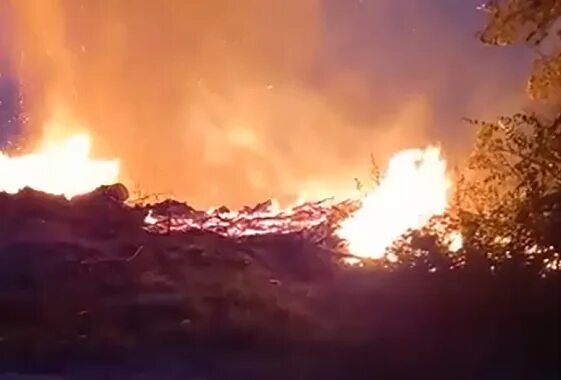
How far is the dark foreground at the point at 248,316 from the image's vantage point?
33.8 ft

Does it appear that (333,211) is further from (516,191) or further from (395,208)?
(516,191)

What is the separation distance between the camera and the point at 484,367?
10.4 metres

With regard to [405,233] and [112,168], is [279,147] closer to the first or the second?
[112,168]

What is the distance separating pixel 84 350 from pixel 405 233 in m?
3.42

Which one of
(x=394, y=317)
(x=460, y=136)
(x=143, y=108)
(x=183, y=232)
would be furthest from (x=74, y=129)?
(x=394, y=317)

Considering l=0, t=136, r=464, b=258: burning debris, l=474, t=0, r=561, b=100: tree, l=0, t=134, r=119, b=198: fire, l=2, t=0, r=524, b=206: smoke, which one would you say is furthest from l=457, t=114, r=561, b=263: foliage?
l=2, t=0, r=524, b=206: smoke

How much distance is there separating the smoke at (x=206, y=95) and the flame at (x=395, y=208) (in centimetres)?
586

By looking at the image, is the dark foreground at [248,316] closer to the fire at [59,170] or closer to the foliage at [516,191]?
the foliage at [516,191]

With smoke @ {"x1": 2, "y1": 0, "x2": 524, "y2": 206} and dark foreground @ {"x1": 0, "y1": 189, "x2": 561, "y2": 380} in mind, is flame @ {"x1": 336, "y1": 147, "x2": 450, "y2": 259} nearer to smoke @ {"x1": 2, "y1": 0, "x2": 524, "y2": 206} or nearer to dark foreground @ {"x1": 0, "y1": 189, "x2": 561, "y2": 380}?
dark foreground @ {"x1": 0, "y1": 189, "x2": 561, "y2": 380}

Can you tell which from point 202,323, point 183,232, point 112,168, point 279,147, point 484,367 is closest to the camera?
point 484,367

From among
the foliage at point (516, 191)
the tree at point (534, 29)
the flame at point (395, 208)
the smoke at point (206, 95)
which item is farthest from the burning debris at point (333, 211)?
the smoke at point (206, 95)

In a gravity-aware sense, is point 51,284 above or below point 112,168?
below

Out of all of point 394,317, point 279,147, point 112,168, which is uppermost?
point 279,147

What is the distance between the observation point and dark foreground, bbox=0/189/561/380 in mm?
10305
